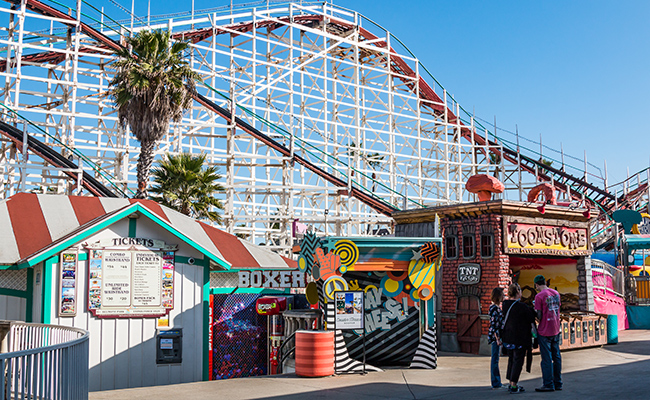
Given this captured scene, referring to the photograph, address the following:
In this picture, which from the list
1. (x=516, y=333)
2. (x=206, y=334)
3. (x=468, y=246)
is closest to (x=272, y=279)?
(x=206, y=334)

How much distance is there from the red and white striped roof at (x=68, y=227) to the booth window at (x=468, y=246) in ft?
12.2

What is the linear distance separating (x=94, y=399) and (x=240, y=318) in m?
3.29

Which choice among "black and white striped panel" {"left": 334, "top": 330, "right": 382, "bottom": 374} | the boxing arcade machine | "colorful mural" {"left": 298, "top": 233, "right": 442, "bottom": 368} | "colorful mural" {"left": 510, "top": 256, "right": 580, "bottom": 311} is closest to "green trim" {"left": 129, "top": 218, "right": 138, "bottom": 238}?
the boxing arcade machine

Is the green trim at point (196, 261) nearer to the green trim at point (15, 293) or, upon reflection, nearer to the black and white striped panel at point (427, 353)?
the green trim at point (15, 293)

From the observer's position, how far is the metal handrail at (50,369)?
4547 millimetres

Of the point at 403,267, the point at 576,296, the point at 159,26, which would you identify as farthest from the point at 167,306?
the point at 159,26

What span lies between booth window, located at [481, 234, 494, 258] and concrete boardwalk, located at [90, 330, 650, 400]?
2.77m

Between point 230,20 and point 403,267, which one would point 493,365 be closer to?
point 403,267

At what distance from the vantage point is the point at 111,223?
10.6m

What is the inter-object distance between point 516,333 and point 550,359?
599mm

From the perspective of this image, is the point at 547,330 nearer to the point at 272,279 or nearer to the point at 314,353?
the point at 314,353

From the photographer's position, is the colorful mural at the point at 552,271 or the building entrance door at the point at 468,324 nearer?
the building entrance door at the point at 468,324

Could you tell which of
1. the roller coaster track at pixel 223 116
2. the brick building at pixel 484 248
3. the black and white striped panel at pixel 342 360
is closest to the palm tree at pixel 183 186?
the roller coaster track at pixel 223 116

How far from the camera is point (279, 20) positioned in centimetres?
2806
